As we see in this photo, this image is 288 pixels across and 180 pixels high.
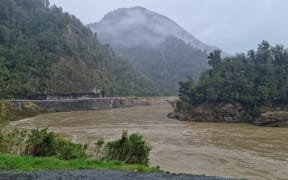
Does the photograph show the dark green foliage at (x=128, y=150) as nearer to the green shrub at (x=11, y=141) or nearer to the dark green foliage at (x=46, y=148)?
the dark green foliage at (x=46, y=148)

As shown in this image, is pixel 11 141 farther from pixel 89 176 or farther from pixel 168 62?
pixel 168 62

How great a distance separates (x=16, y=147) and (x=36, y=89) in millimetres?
49158

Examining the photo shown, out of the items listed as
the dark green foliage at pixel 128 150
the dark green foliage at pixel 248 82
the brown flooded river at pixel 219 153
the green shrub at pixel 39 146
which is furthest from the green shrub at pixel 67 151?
the dark green foliage at pixel 248 82

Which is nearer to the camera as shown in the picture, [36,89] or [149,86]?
[36,89]

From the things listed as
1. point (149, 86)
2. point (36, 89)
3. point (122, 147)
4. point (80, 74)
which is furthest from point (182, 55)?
point (122, 147)

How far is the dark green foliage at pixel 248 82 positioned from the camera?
148 ft

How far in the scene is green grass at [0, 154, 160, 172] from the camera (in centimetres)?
945

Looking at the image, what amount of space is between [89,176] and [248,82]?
40.6 meters

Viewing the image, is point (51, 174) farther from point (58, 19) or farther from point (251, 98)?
point (58, 19)

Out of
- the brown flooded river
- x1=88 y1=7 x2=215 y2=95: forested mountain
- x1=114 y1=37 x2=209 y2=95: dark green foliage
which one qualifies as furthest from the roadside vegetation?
x1=114 y1=37 x2=209 y2=95: dark green foliage

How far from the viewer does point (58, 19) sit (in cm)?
8688

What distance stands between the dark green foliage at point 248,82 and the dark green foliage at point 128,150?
110 ft

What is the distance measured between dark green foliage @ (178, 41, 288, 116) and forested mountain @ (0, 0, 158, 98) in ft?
85.4

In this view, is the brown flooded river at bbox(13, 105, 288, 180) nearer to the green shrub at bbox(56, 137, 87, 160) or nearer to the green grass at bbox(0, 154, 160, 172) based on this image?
the green shrub at bbox(56, 137, 87, 160)
